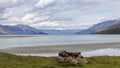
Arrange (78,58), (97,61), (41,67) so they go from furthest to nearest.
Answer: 1. (97,61)
2. (78,58)
3. (41,67)

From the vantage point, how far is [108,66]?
26.8m

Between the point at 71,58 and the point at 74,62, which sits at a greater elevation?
the point at 71,58

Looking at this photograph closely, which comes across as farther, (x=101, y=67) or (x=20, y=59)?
(x=20, y=59)

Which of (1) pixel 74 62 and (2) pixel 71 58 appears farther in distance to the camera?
(2) pixel 71 58

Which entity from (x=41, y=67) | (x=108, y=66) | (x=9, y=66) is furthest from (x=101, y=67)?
(x=9, y=66)

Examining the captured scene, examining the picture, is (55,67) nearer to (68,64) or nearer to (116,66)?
(68,64)

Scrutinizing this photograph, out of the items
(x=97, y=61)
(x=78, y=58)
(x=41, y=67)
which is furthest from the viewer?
(x=97, y=61)

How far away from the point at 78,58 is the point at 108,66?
3.01 m

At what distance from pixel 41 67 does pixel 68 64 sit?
2840 millimetres

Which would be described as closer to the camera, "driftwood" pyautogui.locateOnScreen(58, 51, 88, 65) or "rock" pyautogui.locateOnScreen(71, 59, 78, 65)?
"rock" pyautogui.locateOnScreen(71, 59, 78, 65)

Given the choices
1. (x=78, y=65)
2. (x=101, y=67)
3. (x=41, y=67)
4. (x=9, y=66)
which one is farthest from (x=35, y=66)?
(x=101, y=67)

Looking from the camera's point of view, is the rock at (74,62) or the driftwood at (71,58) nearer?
the rock at (74,62)

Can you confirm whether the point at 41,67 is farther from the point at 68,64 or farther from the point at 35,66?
the point at 68,64

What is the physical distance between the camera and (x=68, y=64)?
27.1m
